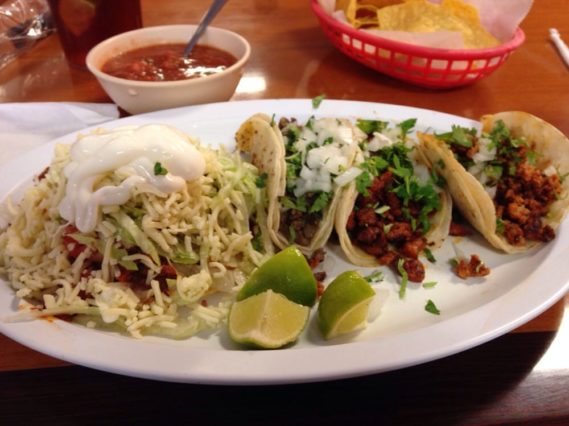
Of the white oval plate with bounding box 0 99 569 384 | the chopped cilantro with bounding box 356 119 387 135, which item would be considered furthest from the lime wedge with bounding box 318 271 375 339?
the chopped cilantro with bounding box 356 119 387 135

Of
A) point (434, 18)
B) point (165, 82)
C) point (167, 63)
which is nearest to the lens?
point (165, 82)

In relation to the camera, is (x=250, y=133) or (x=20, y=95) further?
(x=20, y=95)

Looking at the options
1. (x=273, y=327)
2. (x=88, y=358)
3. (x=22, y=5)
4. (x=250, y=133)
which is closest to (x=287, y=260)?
(x=273, y=327)

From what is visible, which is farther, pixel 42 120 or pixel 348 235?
pixel 42 120

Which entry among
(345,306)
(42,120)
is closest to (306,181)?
(345,306)

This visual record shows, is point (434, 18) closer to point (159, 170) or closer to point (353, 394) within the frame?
point (159, 170)

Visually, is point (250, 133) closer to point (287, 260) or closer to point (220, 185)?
point (220, 185)

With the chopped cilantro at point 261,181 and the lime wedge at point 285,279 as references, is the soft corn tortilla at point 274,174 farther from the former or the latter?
the lime wedge at point 285,279
